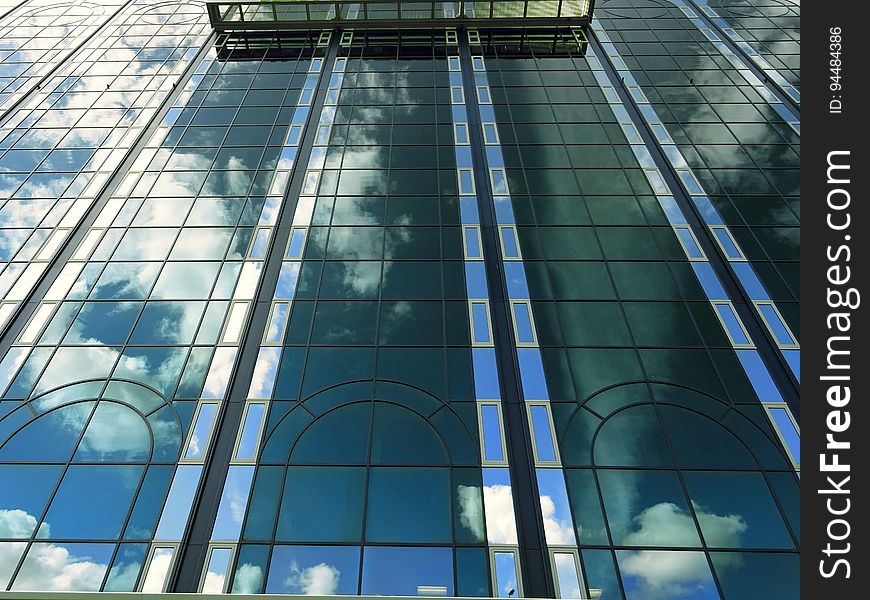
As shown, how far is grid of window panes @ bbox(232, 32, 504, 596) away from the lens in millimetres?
14883

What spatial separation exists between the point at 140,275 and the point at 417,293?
1058cm

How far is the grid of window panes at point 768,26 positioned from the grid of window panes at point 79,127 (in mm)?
34408

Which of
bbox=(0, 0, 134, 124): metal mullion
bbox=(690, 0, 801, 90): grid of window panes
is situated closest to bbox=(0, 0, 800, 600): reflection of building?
bbox=(0, 0, 134, 124): metal mullion

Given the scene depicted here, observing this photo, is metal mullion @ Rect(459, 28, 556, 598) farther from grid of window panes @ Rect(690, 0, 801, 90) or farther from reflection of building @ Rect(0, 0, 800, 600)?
grid of window panes @ Rect(690, 0, 801, 90)

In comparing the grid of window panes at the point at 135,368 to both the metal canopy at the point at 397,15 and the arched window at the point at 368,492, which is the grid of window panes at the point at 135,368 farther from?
the metal canopy at the point at 397,15

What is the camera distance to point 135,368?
61.2ft

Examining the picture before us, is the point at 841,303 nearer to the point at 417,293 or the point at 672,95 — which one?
the point at 417,293

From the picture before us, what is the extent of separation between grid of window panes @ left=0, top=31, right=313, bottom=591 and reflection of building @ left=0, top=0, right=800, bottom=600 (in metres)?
0.09

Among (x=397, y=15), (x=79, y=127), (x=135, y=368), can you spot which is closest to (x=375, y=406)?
(x=135, y=368)

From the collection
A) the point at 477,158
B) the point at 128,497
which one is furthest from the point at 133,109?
the point at 128,497

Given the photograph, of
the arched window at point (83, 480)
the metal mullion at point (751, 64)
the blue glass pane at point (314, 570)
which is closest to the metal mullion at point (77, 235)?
the arched window at point (83, 480)

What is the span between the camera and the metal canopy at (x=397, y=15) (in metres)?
37.2

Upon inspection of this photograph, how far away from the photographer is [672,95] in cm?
3088

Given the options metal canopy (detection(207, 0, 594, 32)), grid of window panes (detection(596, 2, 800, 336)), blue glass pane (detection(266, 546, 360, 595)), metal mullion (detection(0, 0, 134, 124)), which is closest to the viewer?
blue glass pane (detection(266, 546, 360, 595))
